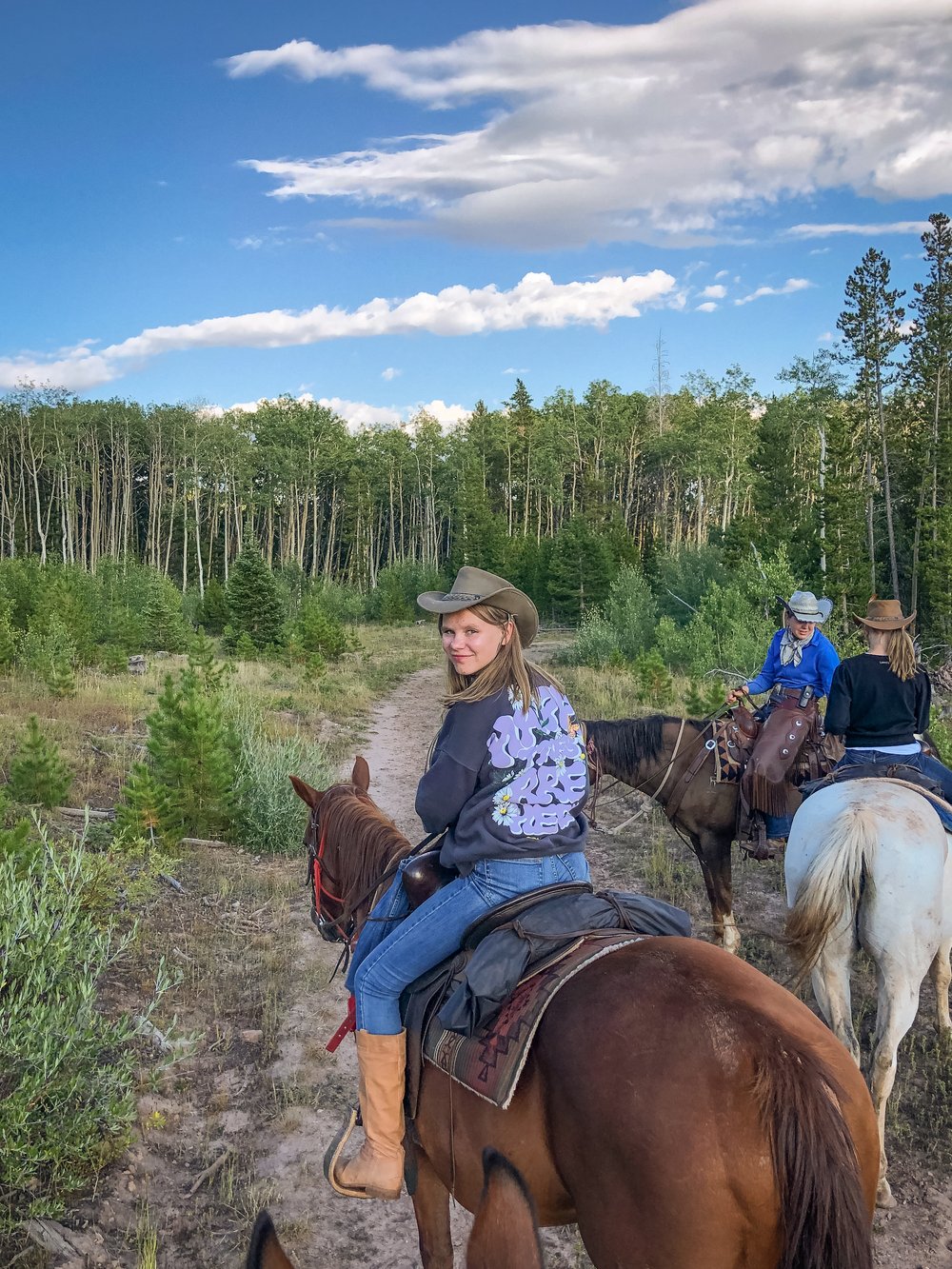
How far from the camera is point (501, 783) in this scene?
104 inches

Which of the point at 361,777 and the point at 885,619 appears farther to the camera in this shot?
the point at 885,619

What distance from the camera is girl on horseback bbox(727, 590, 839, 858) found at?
6254mm

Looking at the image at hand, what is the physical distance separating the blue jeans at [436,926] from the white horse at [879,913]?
199cm

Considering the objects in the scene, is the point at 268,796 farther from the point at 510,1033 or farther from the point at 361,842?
the point at 510,1033

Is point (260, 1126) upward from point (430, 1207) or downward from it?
downward

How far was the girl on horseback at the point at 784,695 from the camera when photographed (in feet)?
20.5

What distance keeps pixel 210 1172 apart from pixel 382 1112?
170cm

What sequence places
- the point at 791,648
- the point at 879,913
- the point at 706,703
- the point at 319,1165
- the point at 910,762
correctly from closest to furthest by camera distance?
the point at 319,1165 < the point at 879,913 < the point at 910,762 < the point at 791,648 < the point at 706,703

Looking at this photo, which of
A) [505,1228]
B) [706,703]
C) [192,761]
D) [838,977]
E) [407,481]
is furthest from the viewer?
[407,481]

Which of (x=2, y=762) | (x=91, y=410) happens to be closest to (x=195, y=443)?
(x=91, y=410)

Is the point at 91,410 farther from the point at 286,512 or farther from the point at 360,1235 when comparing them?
the point at 360,1235

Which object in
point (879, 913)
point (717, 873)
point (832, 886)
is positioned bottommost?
point (717, 873)

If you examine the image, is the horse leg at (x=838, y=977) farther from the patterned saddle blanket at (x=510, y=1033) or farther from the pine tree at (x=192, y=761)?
the pine tree at (x=192, y=761)

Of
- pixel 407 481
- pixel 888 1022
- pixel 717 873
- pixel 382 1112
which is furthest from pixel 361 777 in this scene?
pixel 407 481
